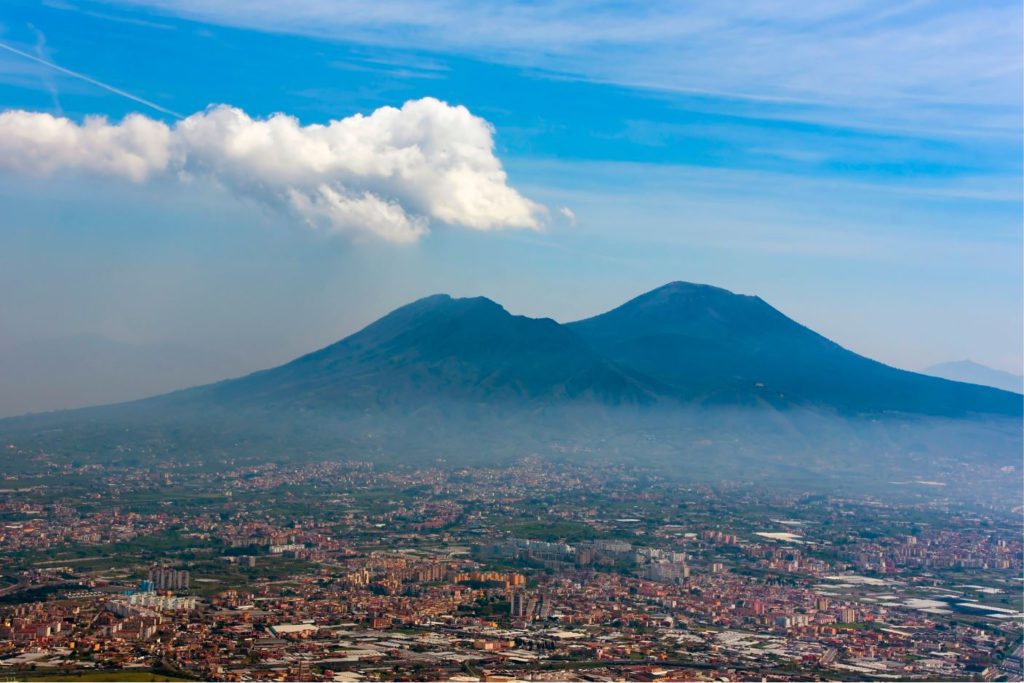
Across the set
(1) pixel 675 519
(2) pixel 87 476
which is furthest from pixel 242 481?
(1) pixel 675 519

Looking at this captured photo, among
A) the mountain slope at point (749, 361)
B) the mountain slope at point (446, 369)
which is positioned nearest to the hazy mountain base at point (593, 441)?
the mountain slope at point (446, 369)

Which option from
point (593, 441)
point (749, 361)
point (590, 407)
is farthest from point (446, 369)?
point (749, 361)

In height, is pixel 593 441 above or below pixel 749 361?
below

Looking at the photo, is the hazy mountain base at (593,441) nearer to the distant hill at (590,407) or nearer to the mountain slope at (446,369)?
the distant hill at (590,407)

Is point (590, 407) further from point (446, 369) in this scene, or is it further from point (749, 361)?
point (749, 361)

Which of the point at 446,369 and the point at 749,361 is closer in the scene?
the point at 446,369

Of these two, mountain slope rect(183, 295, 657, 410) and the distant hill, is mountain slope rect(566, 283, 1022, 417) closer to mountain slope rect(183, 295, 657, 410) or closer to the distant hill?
the distant hill
